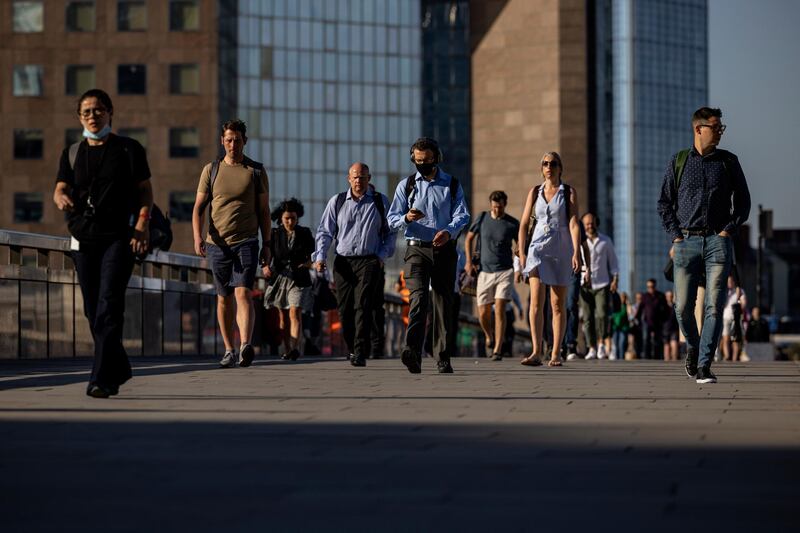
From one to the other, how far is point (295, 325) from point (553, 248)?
3.35m

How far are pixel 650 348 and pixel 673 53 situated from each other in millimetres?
136896

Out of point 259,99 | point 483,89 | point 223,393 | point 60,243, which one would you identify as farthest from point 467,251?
point 483,89

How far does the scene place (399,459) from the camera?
6.06 m

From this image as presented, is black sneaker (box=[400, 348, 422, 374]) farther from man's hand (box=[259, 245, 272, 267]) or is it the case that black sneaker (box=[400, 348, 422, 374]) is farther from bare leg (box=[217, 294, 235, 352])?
bare leg (box=[217, 294, 235, 352])

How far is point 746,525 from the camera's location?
4.37 metres

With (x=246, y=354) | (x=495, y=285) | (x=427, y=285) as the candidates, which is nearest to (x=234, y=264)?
(x=246, y=354)

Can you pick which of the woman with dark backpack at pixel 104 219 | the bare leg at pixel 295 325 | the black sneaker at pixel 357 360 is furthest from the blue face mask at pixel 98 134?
the bare leg at pixel 295 325

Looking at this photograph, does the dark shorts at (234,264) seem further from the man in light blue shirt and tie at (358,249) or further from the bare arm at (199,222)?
the man in light blue shirt and tie at (358,249)

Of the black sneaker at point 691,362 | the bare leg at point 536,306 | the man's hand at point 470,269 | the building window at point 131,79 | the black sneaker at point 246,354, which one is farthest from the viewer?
the building window at point 131,79

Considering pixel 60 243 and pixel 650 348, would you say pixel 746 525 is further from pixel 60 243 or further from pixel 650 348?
pixel 650 348

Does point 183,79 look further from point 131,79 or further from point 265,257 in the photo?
point 265,257

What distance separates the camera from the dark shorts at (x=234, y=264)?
13539 millimetres

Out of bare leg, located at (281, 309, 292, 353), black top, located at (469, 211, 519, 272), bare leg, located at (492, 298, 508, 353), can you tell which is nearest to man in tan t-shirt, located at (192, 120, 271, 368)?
bare leg, located at (281, 309, 292, 353)

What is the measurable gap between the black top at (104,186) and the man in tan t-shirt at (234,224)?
3790mm
